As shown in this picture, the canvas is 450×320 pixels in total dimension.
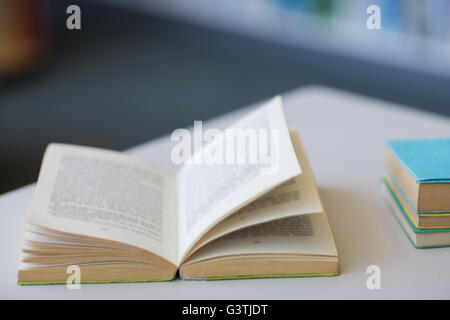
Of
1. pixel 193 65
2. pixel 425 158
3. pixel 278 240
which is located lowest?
pixel 278 240

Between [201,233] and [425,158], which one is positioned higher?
[425,158]

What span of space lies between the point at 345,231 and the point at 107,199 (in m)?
0.36

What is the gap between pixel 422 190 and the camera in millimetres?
873

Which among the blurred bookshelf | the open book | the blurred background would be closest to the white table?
the open book

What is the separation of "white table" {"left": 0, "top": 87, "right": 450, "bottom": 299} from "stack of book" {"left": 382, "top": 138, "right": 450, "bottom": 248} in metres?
0.02

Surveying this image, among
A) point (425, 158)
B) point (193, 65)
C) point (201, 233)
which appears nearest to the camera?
point (201, 233)

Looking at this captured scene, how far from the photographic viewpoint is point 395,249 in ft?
2.99

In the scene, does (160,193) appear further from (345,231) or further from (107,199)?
(345,231)

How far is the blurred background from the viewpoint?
2.87 metres

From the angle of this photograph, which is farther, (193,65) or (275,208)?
(193,65)

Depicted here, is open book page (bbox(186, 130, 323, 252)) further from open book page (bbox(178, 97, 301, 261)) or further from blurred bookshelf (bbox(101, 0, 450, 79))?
blurred bookshelf (bbox(101, 0, 450, 79))

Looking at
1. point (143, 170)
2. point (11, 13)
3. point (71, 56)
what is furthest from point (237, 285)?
point (71, 56)

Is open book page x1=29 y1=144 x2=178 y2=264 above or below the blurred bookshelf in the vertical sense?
below

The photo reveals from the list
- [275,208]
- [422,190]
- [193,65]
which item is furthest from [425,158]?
[193,65]
